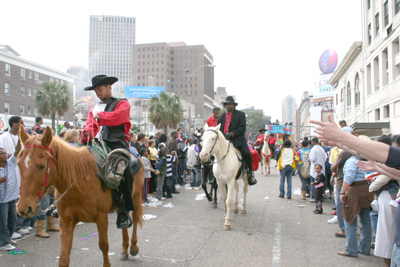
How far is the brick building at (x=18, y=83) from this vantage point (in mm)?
42281

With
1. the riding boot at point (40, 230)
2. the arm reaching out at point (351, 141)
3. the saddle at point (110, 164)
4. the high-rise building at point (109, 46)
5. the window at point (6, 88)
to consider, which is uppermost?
the high-rise building at point (109, 46)

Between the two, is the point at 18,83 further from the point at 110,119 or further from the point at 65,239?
the point at 65,239

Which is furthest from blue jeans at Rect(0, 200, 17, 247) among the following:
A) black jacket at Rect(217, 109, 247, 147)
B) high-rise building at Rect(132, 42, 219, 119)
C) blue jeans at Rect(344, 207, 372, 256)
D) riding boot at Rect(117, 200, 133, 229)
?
high-rise building at Rect(132, 42, 219, 119)

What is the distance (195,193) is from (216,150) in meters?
4.51

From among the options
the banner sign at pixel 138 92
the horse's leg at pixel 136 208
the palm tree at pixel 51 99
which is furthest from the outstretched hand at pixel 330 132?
the banner sign at pixel 138 92

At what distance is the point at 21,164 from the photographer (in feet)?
9.57

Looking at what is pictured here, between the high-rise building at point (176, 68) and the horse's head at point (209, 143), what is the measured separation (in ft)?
384

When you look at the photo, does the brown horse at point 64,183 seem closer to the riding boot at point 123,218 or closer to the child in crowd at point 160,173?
the riding boot at point 123,218

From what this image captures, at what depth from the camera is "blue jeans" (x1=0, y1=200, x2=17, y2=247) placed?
486 cm

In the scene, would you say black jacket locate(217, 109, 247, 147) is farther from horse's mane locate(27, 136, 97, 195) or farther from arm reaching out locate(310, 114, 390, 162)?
arm reaching out locate(310, 114, 390, 162)

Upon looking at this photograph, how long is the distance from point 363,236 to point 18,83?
5328 cm

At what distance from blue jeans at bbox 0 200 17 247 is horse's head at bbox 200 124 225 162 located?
387 cm

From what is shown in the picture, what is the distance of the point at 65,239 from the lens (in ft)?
11.3

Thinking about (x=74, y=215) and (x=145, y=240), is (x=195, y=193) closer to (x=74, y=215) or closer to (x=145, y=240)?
(x=145, y=240)
